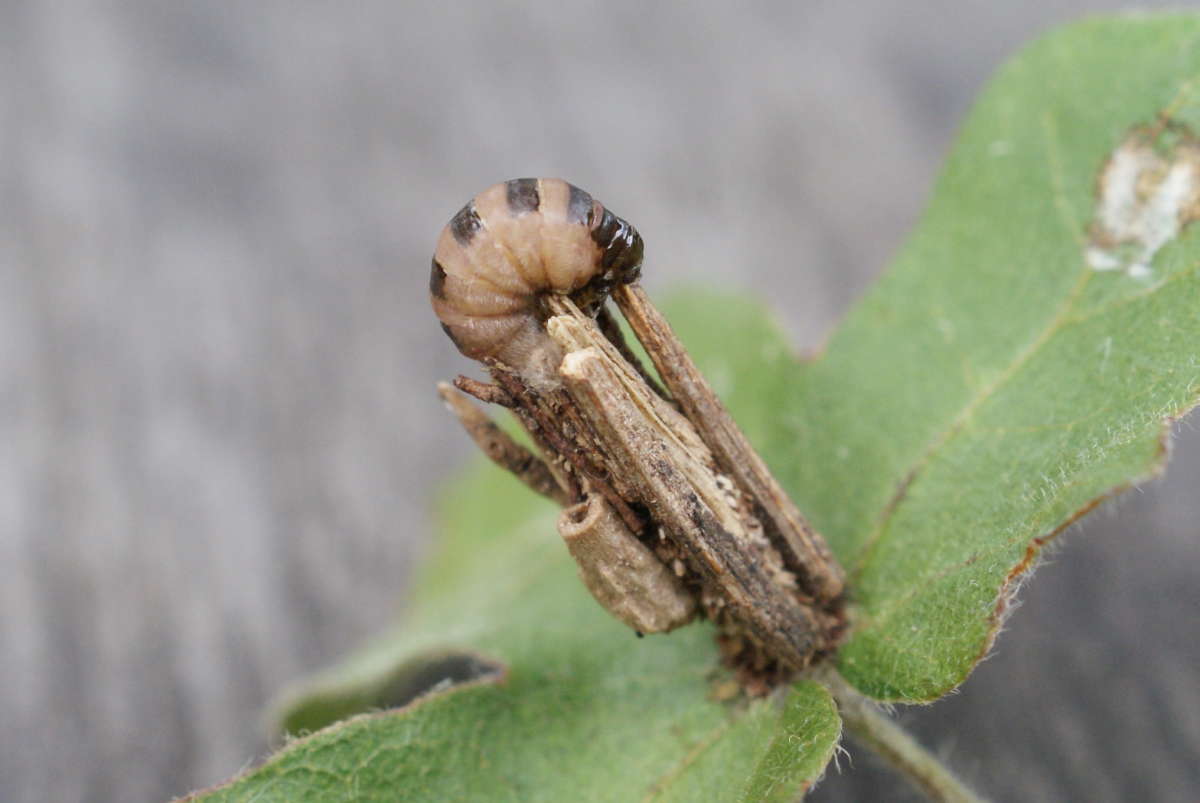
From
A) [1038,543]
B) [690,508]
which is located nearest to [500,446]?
[690,508]

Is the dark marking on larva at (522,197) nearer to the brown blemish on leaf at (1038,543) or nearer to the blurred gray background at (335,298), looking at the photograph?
the brown blemish on leaf at (1038,543)

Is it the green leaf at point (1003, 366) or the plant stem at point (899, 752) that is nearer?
the green leaf at point (1003, 366)

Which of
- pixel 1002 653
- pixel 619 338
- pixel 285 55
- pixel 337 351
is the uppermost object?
pixel 285 55

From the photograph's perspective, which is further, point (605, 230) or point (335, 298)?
point (335, 298)

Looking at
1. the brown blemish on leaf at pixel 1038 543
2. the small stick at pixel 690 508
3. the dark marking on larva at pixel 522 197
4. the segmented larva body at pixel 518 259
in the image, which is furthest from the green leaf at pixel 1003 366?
the dark marking on larva at pixel 522 197

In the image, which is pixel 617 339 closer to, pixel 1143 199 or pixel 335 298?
pixel 1143 199

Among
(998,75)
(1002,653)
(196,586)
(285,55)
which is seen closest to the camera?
(998,75)

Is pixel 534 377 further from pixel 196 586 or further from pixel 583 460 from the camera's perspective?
pixel 196 586

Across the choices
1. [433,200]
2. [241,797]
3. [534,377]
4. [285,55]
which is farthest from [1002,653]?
[285,55]
